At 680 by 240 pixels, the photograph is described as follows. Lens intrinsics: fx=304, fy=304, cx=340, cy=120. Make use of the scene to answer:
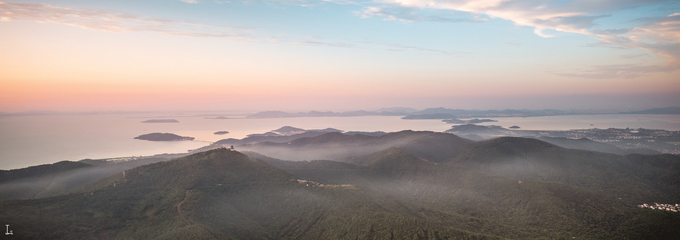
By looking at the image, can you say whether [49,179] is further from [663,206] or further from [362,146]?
[663,206]

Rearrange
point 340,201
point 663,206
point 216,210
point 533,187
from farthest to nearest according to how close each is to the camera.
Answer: point 533,187 < point 663,206 < point 340,201 < point 216,210

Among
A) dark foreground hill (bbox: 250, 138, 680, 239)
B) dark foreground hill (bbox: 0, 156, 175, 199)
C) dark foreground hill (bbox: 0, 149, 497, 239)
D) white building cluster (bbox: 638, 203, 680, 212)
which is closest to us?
dark foreground hill (bbox: 0, 149, 497, 239)

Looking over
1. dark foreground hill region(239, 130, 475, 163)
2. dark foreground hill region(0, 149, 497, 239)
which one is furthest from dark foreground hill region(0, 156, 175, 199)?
dark foreground hill region(239, 130, 475, 163)

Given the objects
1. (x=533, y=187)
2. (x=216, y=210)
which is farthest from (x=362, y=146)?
(x=216, y=210)

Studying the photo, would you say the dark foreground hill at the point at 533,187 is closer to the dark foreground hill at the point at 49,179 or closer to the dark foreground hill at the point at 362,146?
the dark foreground hill at the point at 362,146

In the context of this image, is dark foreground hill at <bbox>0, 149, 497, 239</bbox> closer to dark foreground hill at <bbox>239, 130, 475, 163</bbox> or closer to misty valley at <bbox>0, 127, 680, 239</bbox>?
misty valley at <bbox>0, 127, 680, 239</bbox>

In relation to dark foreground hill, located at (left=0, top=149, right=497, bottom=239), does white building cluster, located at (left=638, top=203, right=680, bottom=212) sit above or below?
below

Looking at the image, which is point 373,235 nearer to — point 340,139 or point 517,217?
point 517,217

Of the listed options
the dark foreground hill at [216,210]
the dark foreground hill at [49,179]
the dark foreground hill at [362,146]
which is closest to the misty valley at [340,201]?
the dark foreground hill at [216,210]
